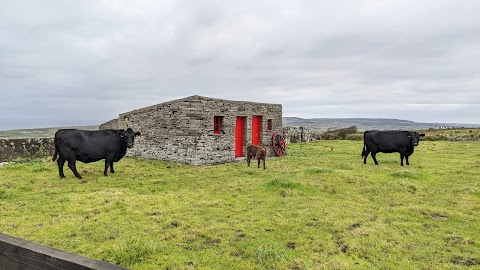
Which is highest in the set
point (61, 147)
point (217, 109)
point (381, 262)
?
point (217, 109)

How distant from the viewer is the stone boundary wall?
19.4 m

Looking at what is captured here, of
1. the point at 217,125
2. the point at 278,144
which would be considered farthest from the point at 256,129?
the point at 217,125

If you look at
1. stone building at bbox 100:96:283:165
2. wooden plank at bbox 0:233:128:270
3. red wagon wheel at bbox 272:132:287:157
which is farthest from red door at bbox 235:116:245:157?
wooden plank at bbox 0:233:128:270

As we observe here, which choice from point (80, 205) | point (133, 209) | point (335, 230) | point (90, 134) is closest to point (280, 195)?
point (335, 230)

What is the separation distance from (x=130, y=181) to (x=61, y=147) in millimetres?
2997

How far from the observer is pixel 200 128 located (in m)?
16.6

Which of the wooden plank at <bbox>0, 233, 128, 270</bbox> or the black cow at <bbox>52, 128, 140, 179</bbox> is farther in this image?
the black cow at <bbox>52, 128, 140, 179</bbox>

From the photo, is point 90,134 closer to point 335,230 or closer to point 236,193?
point 236,193

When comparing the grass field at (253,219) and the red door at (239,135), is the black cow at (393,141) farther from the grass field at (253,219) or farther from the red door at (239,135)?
the red door at (239,135)

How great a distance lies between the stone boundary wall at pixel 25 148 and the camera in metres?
19.4

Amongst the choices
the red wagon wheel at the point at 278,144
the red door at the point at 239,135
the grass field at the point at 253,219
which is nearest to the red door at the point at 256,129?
the red door at the point at 239,135

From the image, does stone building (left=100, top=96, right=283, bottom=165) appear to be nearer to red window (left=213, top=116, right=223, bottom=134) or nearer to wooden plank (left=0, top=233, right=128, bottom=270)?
red window (left=213, top=116, right=223, bottom=134)

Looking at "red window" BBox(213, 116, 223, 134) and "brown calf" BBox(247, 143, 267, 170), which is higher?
"red window" BBox(213, 116, 223, 134)

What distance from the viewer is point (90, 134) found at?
40.5 feet
